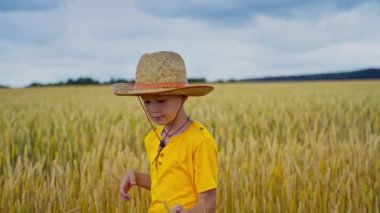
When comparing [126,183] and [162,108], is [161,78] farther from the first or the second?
[126,183]

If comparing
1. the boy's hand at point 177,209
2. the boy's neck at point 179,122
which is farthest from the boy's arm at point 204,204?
the boy's neck at point 179,122

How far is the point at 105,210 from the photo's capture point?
7.11 ft

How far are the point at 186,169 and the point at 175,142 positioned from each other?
0.09m

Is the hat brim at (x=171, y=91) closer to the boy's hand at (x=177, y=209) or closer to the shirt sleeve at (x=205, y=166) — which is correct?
the shirt sleeve at (x=205, y=166)

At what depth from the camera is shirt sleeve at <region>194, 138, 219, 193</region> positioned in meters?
1.59

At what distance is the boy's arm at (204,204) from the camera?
5.22ft

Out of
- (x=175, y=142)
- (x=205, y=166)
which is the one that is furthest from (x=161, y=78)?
(x=205, y=166)

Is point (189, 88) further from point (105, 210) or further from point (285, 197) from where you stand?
point (285, 197)

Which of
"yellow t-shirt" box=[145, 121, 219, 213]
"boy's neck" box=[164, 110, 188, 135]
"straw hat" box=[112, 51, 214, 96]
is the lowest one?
"yellow t-shirt" box=[145, 121, 219, 213]

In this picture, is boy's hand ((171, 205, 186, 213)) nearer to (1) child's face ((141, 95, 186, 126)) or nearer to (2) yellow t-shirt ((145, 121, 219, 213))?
(2) yellow t-shirt ((145, 121, 219, 213))

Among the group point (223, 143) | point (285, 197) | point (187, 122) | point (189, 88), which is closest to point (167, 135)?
point (187, 122)

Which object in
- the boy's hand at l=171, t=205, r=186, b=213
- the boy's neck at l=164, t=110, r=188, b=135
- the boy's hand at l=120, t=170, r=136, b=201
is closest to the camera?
the boy's hand at l=171, t=205, r=186, b=213

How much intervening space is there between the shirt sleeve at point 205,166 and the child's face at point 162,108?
0.46 feet

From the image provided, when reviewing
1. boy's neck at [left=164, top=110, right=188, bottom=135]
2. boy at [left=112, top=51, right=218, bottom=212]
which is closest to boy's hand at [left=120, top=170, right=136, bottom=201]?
boy at [left=112, top=51, right=218, bottom=212]
